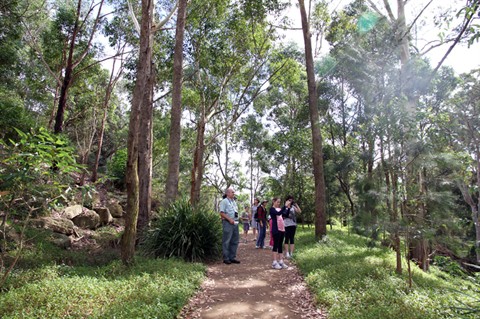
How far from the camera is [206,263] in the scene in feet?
26.7

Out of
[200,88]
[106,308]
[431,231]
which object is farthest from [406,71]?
[106,308]

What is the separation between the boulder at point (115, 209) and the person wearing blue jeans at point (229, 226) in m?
9.18

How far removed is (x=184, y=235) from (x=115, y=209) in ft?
28.8

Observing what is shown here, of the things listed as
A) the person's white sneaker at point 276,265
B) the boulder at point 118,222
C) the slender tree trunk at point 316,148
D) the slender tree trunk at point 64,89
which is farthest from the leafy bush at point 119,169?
the person's white sneaker at point 276,265

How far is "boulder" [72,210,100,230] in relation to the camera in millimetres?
12359

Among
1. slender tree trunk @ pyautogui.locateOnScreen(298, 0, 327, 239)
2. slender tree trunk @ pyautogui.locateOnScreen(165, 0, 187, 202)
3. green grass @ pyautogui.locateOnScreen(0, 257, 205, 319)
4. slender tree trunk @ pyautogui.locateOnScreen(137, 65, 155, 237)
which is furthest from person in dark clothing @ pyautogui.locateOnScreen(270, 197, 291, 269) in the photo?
slender tree trunk @ pyautogui.locateOnScreen(298, 0, 327, 239)

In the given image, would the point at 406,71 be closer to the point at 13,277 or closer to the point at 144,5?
the point at 144,5

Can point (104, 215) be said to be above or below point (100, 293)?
above

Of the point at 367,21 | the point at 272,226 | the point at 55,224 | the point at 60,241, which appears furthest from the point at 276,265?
the point at 367,21

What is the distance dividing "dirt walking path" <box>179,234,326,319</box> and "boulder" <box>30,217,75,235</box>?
18.3 ft

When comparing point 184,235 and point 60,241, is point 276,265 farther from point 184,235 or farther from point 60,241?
point 60,241

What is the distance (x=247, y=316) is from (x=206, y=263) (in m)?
A: 3.60

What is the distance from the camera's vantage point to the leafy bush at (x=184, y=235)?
316 inches

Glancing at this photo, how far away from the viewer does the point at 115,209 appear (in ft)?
50.7
